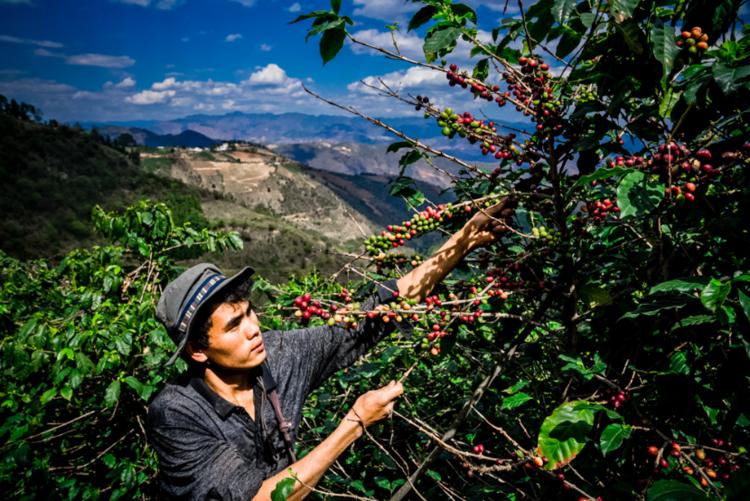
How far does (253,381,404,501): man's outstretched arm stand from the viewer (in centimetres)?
214

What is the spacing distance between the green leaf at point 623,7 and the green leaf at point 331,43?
108cm

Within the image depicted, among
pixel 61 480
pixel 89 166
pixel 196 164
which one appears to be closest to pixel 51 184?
pixel 89 166

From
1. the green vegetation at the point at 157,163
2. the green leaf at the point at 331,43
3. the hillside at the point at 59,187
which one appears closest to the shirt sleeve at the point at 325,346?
the green leaf at the point at 331,43

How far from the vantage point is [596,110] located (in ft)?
6.08

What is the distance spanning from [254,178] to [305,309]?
7375 inches

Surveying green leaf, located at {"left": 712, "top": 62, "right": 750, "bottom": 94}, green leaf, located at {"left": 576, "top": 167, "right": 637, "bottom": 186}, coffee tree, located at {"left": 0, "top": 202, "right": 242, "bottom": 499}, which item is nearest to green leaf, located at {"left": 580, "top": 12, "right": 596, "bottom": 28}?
green leaf, located at {"left": 712, "top": 62, "right": 750, "bottom": 94}

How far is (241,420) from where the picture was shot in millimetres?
2559

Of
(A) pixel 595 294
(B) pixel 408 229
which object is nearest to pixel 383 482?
(B) pixel 408 229

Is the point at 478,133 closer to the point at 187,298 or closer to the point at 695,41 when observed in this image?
the point at 695,41

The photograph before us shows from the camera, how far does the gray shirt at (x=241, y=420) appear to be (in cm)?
216

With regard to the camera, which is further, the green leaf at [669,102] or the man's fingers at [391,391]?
the man's fingers at [391,391]

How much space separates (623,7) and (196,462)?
2.81 m

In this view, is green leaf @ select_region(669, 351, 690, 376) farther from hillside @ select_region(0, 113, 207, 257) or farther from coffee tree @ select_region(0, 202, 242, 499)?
hillside @ select_region(0, 113, 207, 257)

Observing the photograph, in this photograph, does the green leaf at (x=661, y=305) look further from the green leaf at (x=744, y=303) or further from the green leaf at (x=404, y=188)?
the green leaf at (x=404, y=188)
